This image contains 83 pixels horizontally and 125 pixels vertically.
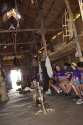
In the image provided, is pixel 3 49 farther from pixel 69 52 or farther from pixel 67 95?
pixel 67 95

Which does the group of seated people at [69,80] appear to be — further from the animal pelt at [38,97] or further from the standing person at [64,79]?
the animal pelt at [38,97]

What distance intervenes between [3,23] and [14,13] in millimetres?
2058

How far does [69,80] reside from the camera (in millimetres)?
11695

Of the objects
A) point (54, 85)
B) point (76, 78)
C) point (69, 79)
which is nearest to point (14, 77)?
point (54, 85)

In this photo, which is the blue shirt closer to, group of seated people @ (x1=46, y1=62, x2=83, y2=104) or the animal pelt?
group of seated people @ (x1=46, y1=62, x2=83, y2=104)

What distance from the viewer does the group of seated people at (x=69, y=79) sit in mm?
9633

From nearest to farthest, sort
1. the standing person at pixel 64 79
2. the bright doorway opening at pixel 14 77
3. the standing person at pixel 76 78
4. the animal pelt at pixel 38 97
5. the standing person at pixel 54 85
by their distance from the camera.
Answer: the animal pelt at pixel 38 97 → the standing person at pixel 76 78 → the standing person at pixel 64 79 → the standing person at pixel 54 85 → the bright doorway opening at pixel 14 77

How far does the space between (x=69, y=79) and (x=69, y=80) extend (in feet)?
0.21

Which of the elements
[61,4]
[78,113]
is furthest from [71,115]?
[61,4]

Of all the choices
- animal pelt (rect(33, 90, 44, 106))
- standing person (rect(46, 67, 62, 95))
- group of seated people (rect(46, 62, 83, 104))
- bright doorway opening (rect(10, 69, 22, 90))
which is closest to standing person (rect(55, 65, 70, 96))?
group of seated people (rect(46, 62, 83, 104))

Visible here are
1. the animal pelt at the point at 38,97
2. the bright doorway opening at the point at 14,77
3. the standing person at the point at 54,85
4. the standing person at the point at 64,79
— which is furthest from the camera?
the bright doorway opening at the point at 14,77

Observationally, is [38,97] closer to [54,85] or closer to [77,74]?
[77,74]

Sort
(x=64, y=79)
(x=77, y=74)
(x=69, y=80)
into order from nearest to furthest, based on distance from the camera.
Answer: (x=77, y=74) → (x=69, y=80) → (x=64, y=79)

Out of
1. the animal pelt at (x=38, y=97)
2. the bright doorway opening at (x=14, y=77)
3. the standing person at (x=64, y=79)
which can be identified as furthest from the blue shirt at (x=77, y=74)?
the bright doorway opening at (x=14, y=77)
